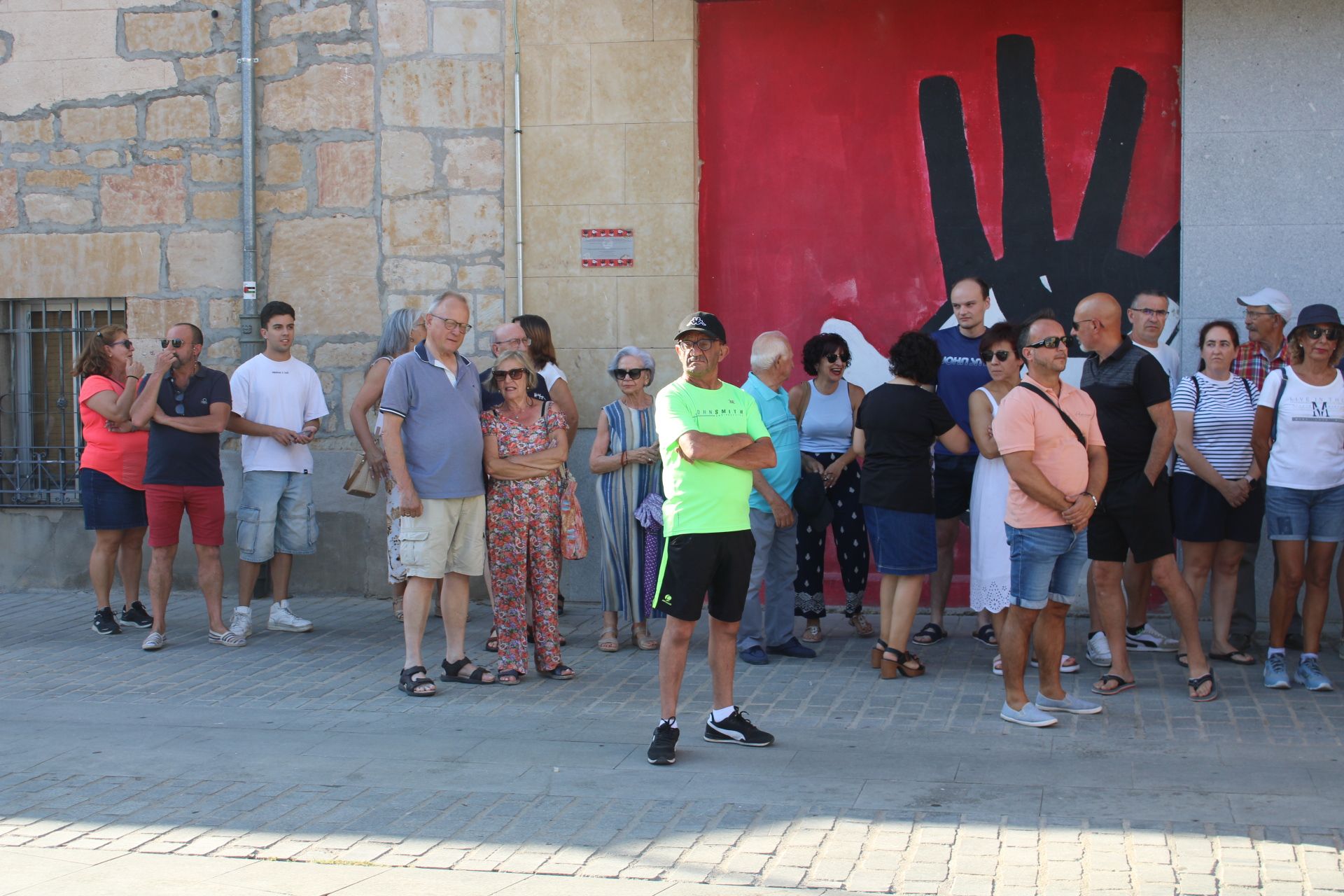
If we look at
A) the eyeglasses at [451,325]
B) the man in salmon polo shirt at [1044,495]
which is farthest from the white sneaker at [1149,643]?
the eyeglasses at [451,325]

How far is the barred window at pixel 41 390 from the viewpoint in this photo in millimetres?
10414

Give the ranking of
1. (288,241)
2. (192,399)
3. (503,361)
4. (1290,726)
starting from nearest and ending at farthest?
1. (1290,726)
2. (503,361)
3. (192,399)
4. (288,241)

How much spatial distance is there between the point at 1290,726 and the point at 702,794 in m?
2.69

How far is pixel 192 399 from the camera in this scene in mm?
8195

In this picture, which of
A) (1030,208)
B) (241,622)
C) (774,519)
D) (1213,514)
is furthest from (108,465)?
(1213,514)

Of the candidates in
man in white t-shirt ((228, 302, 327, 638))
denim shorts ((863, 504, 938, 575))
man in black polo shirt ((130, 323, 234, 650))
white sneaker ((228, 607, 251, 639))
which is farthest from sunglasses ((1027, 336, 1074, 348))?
white sneaker ((228, 607, 251, 639))

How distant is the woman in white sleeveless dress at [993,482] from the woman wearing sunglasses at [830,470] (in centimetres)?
92

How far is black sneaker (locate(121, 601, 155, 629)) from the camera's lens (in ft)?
29.4

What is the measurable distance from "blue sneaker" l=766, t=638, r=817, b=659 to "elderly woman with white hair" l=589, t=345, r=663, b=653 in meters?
0.73

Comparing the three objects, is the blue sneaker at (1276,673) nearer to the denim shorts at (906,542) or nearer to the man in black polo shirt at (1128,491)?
the man in black polo shirt at (1128,491)

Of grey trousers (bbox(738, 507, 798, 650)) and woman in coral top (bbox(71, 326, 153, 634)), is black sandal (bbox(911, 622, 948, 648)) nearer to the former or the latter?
grey trousers (bbox(738, 507, 798, 650))

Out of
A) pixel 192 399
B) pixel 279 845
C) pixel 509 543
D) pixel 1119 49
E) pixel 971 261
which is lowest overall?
pixel 279 845

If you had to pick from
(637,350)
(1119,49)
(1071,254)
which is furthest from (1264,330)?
(637,350)

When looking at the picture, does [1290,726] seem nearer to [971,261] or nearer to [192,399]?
[971,261]
